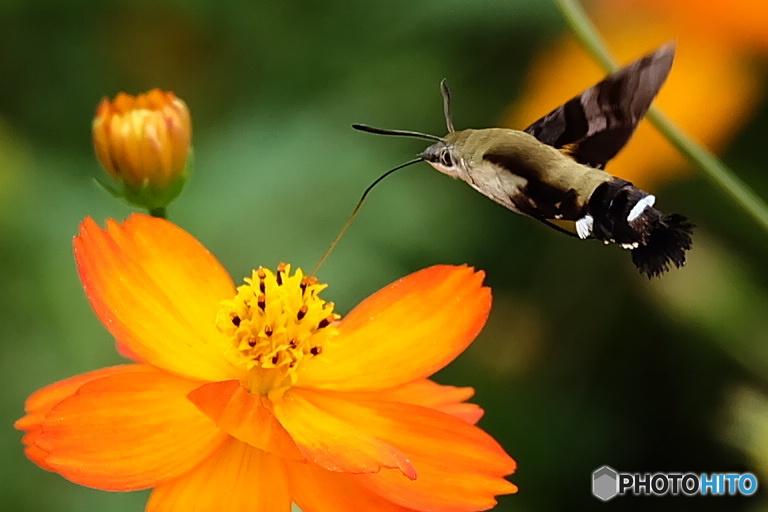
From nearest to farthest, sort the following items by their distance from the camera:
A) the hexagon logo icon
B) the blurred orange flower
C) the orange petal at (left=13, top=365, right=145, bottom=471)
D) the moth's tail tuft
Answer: the moth's tail tuft
the orange petal at (left=13, top=365, right=145, bottom=471)
the hexagon logo icon
the blurred orange flower

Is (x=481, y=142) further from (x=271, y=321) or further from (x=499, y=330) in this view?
(x=499, y=330)

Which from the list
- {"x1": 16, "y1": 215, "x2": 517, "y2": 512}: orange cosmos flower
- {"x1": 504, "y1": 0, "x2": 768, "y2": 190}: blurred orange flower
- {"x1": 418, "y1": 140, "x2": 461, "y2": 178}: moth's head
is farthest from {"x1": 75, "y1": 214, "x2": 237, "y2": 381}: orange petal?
{"x1": 504, "y1": 0, "x2": 768, "y2": 190}: blurred orange flower

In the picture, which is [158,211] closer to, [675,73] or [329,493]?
[329,493]

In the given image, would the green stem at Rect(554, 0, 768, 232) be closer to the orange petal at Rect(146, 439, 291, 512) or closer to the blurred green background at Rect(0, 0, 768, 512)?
the orange petal at Rect(146, 439, 291, 512)

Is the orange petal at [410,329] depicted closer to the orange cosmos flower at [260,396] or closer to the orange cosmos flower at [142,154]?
the orange cosmos flower at [260,396]

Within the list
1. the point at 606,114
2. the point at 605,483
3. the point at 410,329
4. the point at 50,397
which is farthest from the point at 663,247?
the point at 605,483

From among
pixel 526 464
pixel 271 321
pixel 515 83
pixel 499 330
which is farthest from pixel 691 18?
pixel 271 321

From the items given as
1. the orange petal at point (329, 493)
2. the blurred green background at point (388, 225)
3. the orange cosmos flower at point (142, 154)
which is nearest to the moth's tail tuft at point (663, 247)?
the orange petal at point (329, 493)
